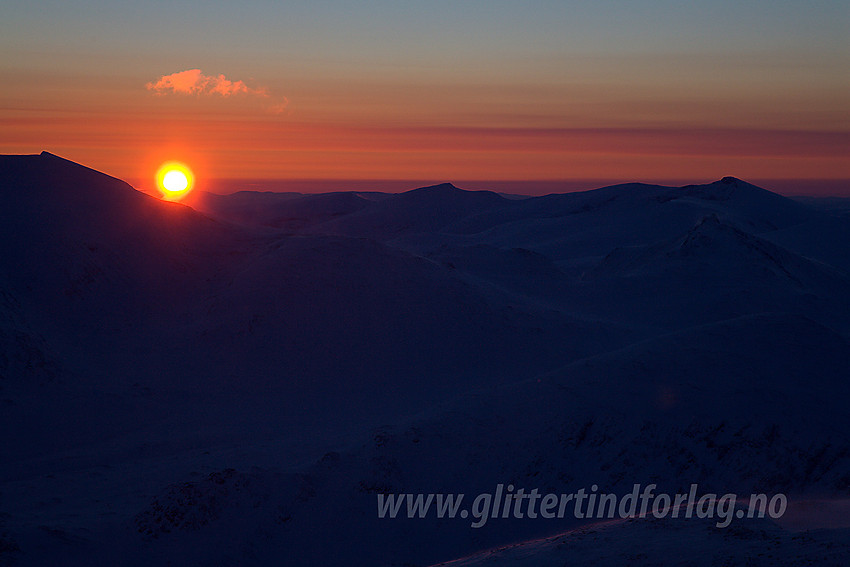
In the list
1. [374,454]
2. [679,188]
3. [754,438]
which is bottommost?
[374,454]

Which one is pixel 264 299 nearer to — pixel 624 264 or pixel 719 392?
pixel 719 392

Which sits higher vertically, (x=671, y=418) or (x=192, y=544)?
(x=671, y=418)

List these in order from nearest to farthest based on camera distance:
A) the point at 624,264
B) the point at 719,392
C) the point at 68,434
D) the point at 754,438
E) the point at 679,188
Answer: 1. the point at 754,438
2. the point at 719,392
3. the point at 68,434
4. the point at 624,264
5. the point at 679,188

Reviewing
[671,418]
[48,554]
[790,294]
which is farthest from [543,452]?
[790,294]

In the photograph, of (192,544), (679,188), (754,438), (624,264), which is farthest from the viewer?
(679,188)

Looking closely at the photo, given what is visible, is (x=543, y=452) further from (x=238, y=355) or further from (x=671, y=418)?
(x=238, y=355)

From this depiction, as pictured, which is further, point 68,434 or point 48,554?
point 68,434
